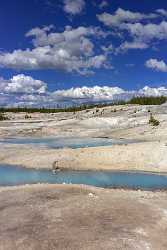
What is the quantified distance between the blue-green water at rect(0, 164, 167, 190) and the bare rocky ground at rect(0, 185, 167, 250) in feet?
18.4

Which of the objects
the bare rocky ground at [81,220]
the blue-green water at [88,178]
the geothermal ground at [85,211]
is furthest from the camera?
the blue-green water at [88,178]

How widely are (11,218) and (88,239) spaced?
16.8 ft

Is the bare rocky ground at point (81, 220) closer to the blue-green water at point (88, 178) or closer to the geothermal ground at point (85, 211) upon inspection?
the geothermal ground at point (85, 211)

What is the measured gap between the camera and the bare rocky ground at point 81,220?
19.6 metres

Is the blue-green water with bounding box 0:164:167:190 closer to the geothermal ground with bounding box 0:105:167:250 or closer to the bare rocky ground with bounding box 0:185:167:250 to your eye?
the geothermal ground with bounding box 0:105:167:250

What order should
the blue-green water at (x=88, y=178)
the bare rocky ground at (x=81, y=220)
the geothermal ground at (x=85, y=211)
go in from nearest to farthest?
the bare rocky ground at (x=81, y=220) < the geothermal ground at (x=85, y=211) < the blue-green water at (x=88, y=178)

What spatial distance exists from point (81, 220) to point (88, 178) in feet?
54.6

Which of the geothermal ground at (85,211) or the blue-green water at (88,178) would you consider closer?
the geothermal ground at (85,211)

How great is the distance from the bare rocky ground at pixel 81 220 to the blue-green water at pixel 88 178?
560cm

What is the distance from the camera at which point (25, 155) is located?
159ft

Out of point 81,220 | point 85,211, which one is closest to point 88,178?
point 85,211

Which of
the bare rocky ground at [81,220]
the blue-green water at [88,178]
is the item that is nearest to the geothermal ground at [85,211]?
the bare rocky ground at [81,220]

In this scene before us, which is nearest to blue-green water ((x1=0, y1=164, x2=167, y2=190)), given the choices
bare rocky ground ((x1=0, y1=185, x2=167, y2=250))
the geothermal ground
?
the geothermal ground

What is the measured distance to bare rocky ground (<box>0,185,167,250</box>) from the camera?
19562mm
